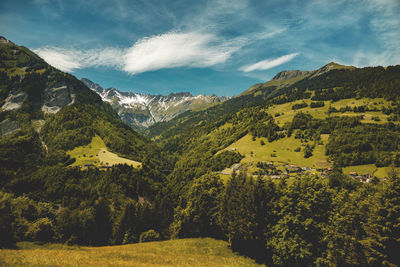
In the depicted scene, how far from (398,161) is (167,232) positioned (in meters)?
145

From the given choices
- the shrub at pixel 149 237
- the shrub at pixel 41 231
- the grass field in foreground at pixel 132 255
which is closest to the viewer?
the grass field in foreground at pixel 132 255

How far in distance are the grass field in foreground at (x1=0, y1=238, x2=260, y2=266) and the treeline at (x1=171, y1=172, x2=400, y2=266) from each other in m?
→ 5.26

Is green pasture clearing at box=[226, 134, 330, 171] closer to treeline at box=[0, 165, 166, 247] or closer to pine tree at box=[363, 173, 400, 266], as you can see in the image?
treeline at box=[0, 165, 166, 247]

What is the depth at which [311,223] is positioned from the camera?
3581cm

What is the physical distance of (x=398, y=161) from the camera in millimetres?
115125

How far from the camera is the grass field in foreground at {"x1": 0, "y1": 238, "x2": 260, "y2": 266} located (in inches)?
864

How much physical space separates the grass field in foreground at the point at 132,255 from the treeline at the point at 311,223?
5259mm

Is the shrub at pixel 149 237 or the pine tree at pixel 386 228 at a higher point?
the pine tree at pixel 386 228

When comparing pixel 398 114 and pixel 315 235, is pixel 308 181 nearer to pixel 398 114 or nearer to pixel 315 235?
pixel 315 235

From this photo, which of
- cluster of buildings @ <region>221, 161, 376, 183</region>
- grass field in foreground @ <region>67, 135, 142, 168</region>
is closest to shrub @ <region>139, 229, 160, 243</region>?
cluster of buildings @ <region>221, 161, 376, 183</region>

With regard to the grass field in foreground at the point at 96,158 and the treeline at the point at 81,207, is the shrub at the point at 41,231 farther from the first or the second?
the grass field in foreground at the point at 96,158

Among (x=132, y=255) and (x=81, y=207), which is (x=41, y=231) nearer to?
(x=132, y=255)

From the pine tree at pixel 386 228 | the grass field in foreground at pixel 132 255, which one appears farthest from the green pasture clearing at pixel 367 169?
the grass field in foreground at pixel 132 255

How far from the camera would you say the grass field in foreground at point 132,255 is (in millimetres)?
21953
